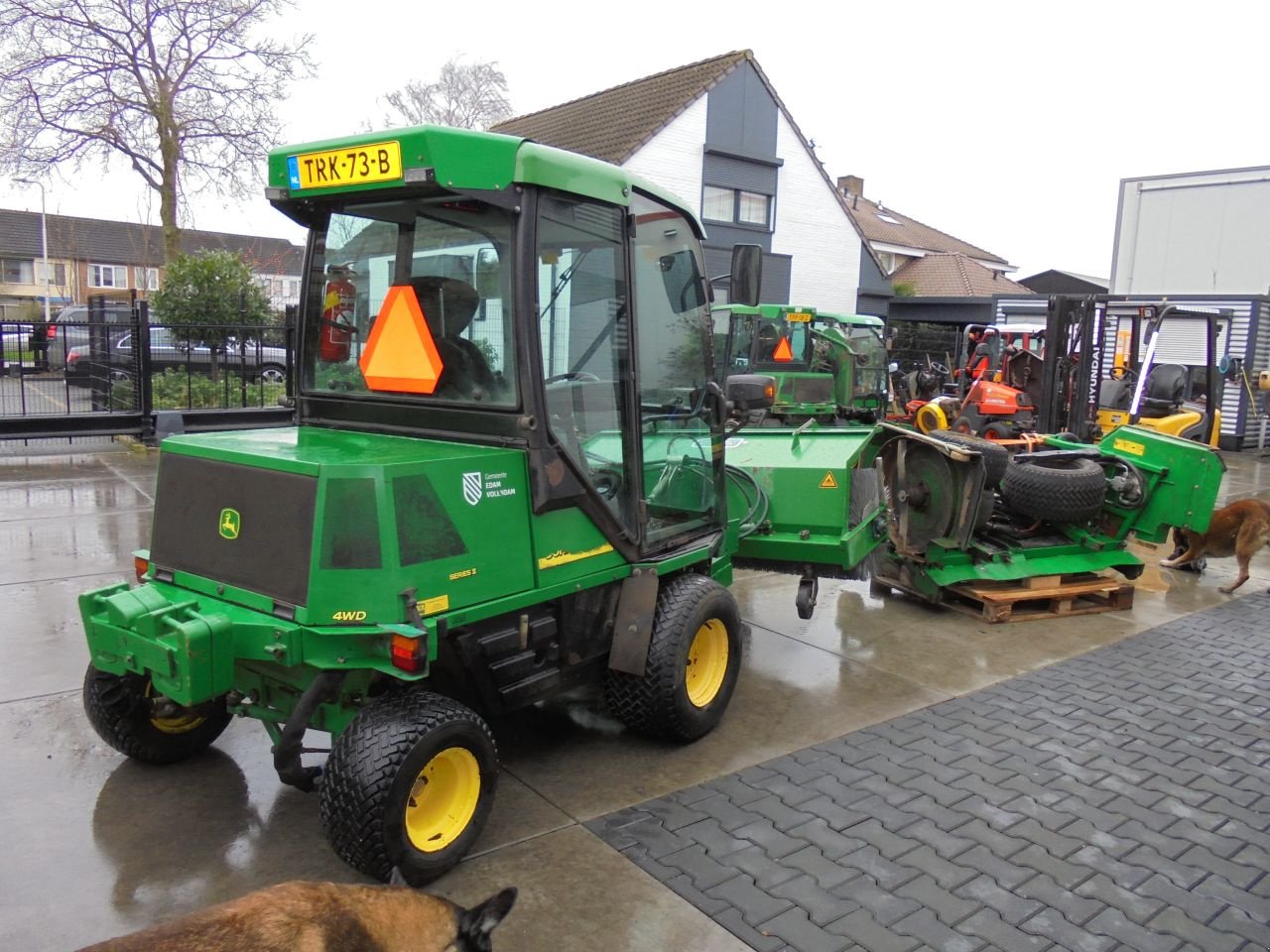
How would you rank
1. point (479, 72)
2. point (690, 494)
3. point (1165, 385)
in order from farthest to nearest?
1. point (479, 72)
2. point (1165, 385)
3. point (690, 494)

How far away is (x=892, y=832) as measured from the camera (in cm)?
375

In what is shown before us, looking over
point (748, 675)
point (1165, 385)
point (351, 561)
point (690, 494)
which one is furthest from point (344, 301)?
point (1165, 385)

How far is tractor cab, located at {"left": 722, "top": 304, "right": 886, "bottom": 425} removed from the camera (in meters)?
13.3

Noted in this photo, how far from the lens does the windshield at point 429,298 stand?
11.8 ft

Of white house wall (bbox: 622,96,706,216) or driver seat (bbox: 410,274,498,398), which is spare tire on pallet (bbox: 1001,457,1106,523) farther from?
white house wall (bbox: 622,96,706,216)

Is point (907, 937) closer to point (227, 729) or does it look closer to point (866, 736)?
point (866, 736)

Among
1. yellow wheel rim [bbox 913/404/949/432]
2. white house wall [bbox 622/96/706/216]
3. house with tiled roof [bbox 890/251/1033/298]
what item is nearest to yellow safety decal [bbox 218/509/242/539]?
yellow wheel rim [bbox 913/404/949/432]

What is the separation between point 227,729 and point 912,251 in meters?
37.2

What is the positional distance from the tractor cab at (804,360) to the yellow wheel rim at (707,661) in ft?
28.5

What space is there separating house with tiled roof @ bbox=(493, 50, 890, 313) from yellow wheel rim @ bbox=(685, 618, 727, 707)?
15292 mm

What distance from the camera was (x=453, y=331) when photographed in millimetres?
3689

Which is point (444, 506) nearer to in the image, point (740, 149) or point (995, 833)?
point (995, 833)

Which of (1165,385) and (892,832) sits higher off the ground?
(1165,385)

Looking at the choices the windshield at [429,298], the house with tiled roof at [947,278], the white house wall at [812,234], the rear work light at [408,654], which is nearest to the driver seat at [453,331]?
the windshield at [429,298]
